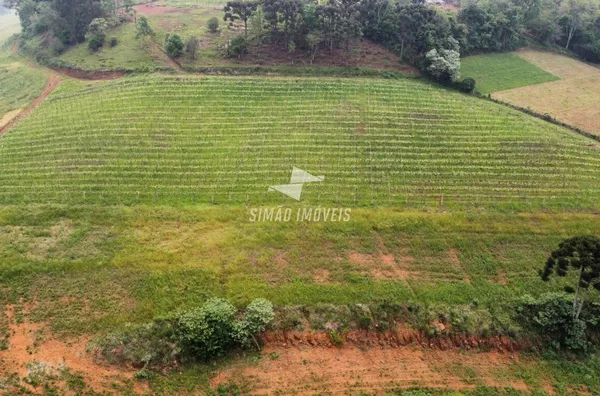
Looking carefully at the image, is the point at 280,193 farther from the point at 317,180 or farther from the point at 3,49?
the point at 3,49

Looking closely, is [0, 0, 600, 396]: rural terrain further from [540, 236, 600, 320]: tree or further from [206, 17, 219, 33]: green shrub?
[206, 17, 219, 33]: green shrub

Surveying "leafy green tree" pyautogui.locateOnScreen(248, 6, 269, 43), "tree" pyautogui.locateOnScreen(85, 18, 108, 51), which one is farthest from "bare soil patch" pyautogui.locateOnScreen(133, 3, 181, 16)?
"leafy green tree" pyautogui.locateOnScreen(248, 6, 269, 43)

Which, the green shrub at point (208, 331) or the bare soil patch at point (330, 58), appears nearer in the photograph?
the green shrub at point (208, 331)

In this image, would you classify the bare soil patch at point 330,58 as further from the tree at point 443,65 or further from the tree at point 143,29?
the tree at point 143,29

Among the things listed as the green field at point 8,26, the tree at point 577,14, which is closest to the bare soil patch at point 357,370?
the tree at point 577,14

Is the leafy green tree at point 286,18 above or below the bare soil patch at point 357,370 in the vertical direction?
above

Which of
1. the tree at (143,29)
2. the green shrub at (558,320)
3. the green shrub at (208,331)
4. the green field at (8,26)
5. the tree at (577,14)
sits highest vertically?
the tree at (577,14)
